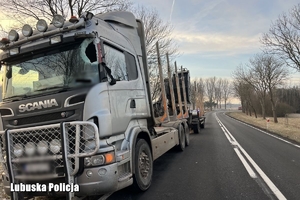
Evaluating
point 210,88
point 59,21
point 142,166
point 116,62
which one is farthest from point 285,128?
point 210,88

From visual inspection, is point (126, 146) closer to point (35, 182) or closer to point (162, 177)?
point (35, 182)

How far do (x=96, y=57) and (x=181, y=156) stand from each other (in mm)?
5863

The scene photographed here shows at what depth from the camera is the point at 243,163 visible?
24.2 feet

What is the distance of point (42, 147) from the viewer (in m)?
3.65

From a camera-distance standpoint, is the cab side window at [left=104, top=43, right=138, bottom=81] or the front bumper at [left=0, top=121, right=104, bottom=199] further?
the cab side window at [left=104, top=43, right=138, bottom=81]

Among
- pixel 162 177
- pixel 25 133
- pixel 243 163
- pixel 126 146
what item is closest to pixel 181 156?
pixel 243 163

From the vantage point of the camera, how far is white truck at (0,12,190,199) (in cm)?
359

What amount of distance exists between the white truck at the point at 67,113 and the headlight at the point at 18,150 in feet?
0.05

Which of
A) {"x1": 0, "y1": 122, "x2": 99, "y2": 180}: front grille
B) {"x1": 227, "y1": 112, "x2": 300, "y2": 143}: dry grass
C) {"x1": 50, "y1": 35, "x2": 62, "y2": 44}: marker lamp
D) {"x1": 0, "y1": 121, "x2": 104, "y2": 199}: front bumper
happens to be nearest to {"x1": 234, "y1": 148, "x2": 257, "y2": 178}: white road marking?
{"x1": 0, "y1": 121, "x2": 104, "y2": 199}: front bumper

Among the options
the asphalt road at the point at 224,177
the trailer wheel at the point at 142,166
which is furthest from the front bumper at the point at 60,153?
the asphalt road at the point at 224,177

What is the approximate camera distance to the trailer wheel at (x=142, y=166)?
4734mm

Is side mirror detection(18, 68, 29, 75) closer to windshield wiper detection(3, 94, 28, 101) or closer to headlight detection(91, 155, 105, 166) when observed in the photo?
windshield wiper detection(3, 94, 28, 101)

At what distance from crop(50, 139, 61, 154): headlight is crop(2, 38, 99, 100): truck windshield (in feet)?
2.65

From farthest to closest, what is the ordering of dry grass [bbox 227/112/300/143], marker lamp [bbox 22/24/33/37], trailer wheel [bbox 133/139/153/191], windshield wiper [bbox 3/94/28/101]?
A: dry grass [bbox 227/112/300/143] < trailer wheel [bbox 133/139/153/191] < marker lamp [bbox 22/24/33/37] < windshield wiper [bbox 3/94/28/101]
